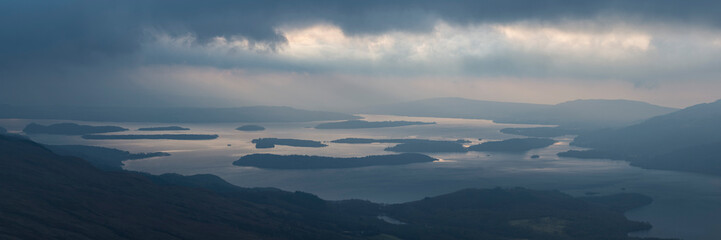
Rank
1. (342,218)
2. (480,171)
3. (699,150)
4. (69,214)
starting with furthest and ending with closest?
(699,150) → (480,171) → (342,218) → (69,214)

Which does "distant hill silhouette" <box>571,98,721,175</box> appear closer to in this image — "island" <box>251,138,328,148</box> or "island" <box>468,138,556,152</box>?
"island" <box>468,138,556,152</box>

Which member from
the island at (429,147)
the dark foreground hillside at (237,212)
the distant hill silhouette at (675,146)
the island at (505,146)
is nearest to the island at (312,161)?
the island at (429,147)

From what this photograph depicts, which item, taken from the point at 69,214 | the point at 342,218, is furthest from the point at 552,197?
the point at 69,214

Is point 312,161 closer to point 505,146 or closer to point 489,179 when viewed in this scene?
point 489,179

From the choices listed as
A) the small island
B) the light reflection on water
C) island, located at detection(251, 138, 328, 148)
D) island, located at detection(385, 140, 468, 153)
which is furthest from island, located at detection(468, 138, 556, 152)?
island, located at detection(251, 138, 328, 148)

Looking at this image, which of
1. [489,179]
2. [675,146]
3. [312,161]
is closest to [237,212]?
[489,179]

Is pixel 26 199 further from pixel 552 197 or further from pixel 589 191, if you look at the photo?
pixel 589 191
